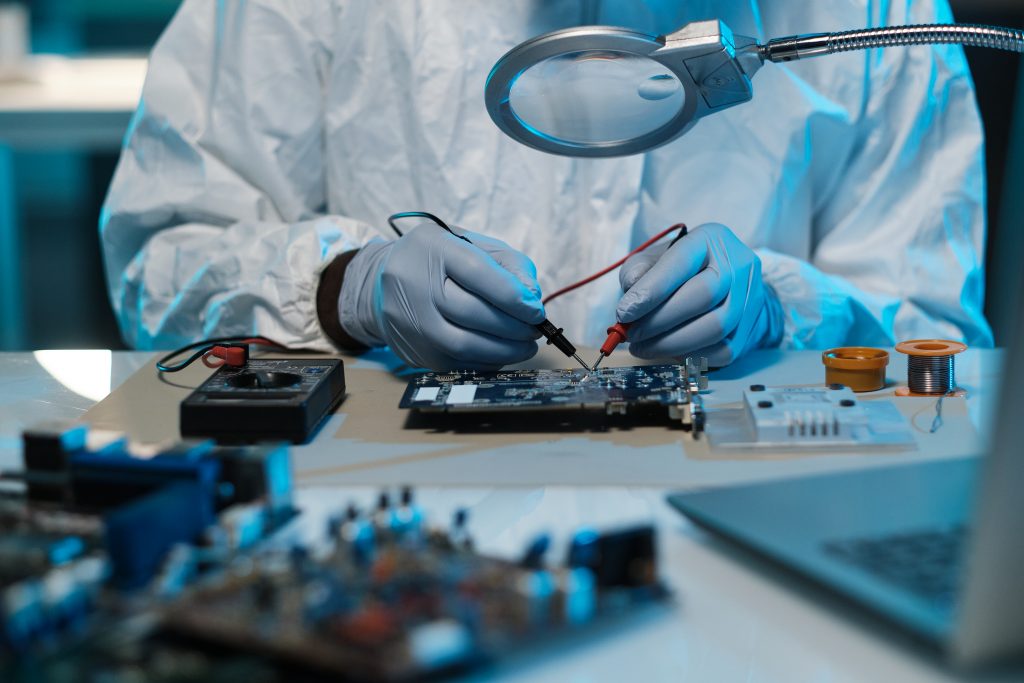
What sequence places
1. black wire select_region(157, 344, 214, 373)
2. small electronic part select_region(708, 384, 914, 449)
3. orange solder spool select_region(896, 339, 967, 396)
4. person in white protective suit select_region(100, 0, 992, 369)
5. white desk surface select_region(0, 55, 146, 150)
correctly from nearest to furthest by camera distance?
small electronic part select_region(708, 384, 914, 449) < orange solder spool select_region(896, 339, 967, 396) < black wire select_region(157, 344, 214, 373) < person in white protective suit select_region(100, 0, 992, 369) < white desk surface select_region(0, 55, 146, 150)

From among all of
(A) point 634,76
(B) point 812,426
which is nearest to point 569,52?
(A) point 634,76

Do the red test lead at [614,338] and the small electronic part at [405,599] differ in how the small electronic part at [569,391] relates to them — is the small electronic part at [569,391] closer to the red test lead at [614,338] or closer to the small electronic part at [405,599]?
the red test lead at [614,338]

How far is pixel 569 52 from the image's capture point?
0.85m

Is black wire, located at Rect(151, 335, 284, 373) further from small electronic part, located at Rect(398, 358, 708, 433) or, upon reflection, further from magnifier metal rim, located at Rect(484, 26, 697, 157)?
magnifier metal rim, located at Rect(484, 26, 697, 157)

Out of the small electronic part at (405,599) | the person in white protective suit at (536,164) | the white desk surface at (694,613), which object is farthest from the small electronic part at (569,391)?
the person in white protective suit at (536,164)

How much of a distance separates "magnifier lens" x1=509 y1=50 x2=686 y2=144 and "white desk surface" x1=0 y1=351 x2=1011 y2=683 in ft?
1.20

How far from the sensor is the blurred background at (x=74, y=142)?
2.25 meters

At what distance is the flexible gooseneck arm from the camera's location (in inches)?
32.4

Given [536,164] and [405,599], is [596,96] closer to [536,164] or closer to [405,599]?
[536,164]

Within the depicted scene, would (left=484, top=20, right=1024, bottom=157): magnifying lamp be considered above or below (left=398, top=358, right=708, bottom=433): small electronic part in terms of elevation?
above

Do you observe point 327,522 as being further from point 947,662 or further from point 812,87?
point 812,87

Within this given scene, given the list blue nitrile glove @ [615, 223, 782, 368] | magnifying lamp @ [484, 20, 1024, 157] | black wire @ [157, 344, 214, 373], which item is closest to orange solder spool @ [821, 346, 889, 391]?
blue nitrile glove @ [615, 223, 782, 368]

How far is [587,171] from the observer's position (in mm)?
1401

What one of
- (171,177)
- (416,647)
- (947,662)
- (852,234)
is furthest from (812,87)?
(416,647)
